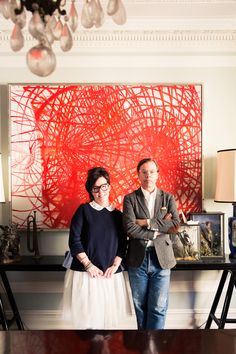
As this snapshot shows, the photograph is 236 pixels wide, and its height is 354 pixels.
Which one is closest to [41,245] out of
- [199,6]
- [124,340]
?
[124,340]

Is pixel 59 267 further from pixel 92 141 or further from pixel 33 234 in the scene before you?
pixel 92 141

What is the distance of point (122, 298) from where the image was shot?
2.29m

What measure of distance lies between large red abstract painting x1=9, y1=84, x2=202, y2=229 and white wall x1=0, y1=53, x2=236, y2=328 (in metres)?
0.10

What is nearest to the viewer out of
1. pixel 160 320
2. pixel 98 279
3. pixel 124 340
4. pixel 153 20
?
pixel 124 340

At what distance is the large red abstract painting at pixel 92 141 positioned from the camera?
113 inches

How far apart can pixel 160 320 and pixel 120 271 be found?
44cm

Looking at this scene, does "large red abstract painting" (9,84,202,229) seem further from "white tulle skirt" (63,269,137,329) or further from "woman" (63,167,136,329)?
"white tulle skirt" (63,269,137,329)

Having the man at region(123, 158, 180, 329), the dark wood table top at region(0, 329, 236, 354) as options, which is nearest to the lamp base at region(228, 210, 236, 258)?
the man at region(123, 158, 180, 329)

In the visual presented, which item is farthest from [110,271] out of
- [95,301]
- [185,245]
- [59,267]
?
[185,245]

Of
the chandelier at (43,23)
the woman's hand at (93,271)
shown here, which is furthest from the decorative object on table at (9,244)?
the chandelier at (43,23)

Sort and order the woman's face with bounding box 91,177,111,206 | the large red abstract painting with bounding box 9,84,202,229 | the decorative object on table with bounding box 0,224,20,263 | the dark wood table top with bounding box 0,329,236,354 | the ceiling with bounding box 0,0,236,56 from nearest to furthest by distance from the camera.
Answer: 1. the dark wood table top with bounding box 0,329,236,354
2. the woman's face with bounding box 91,177,111,206
3. the decorative object on table with bounding box 0,224,20,263
4. the ceiling with bounding box 0,0,236,56
5. the large red abstract painting with bounding box 9,84,202,229

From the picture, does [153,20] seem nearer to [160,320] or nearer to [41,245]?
[41,245]

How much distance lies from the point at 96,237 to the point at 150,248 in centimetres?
39

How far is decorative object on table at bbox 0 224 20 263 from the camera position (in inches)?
104
